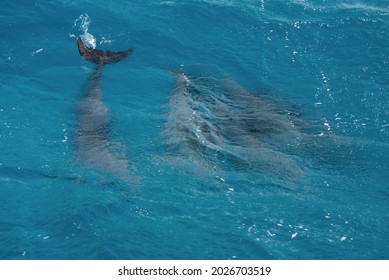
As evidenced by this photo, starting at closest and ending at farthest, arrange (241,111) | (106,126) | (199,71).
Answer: (106,126) < (241,111) < (199,71)

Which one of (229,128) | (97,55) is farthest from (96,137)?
(97,55)

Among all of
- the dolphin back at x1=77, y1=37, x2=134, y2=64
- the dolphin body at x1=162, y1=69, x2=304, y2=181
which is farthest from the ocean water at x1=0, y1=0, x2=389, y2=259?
the dolphin back at x1=77, y1=37, x2=134, y2=64

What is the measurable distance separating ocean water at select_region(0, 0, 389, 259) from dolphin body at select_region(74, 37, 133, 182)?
101 millimetres

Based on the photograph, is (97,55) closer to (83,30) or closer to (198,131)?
(83,30)

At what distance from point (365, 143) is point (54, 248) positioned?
15431 mm

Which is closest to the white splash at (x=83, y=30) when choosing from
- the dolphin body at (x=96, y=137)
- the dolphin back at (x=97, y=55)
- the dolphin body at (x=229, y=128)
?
the dolphin back at (x=97, y=55)

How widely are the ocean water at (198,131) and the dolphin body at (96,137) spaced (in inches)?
4.0

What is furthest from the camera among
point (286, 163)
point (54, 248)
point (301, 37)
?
point (301, 37)

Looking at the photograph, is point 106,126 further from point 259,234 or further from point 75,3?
point 75,3

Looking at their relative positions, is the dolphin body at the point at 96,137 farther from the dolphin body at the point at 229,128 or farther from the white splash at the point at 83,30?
the dolphin body at the point at 229,128

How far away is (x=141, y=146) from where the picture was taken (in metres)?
26.2

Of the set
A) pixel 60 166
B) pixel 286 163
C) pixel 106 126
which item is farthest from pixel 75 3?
pixel 286 163

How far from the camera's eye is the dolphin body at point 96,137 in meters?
24.6

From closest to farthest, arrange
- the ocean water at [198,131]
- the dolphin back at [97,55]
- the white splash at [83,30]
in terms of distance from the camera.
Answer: the ocean water at [198,131] < the dolphin back at [97,55] < the white splash at [83,30]
